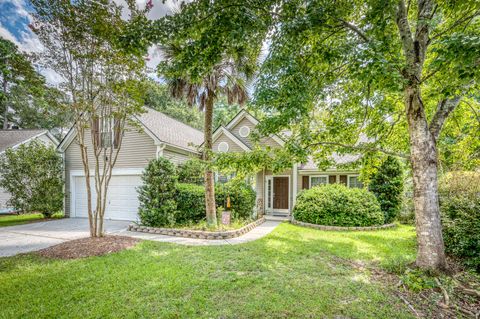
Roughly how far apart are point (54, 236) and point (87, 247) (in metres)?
2.98

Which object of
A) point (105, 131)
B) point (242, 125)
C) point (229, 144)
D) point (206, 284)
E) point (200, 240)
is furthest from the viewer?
point (242, 125)

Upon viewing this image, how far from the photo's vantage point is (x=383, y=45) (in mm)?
4070

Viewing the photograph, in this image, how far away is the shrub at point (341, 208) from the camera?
31.6ft

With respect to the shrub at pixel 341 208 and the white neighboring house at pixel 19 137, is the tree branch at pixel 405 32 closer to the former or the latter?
the shrub at pixel 341 208

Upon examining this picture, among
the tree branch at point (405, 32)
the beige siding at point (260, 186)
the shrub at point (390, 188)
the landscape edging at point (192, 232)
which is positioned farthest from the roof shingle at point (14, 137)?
the shrub at point (390, 188)

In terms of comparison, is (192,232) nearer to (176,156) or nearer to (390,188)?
(176,156)

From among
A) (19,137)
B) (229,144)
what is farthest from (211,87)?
(19,137)

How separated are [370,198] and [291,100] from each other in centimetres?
768

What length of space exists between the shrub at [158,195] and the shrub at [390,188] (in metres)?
9.46

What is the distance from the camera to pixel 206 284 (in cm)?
421

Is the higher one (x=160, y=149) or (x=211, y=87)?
(x=211, y=87)

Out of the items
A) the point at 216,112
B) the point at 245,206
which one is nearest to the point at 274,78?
the point at 245,206

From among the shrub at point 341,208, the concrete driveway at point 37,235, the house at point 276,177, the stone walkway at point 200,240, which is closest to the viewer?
the concrete driveway at point 37,235

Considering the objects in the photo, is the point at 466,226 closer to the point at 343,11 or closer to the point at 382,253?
the point at 382,253
